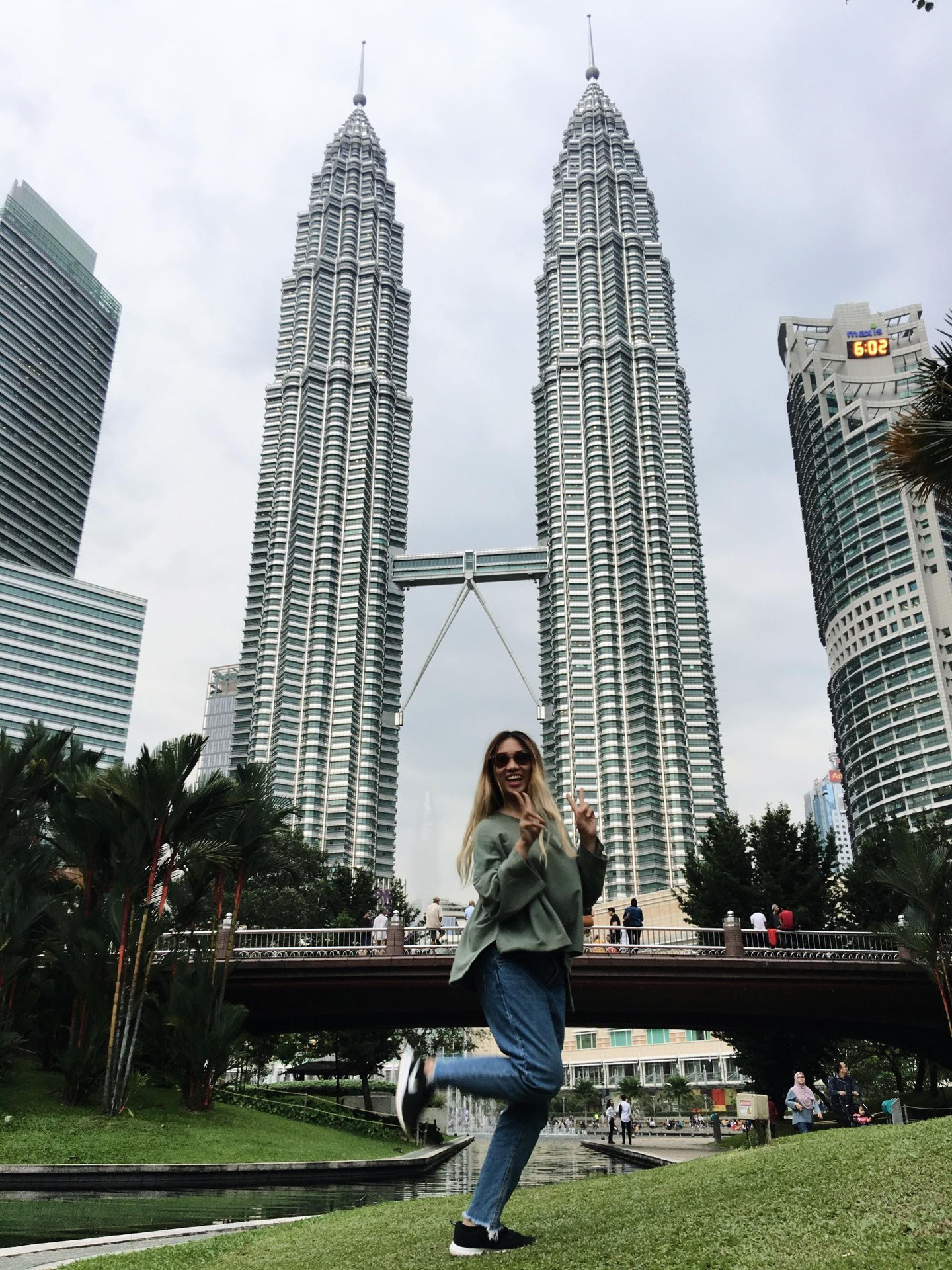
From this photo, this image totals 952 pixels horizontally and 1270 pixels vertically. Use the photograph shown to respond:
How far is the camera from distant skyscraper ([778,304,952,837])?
421ft

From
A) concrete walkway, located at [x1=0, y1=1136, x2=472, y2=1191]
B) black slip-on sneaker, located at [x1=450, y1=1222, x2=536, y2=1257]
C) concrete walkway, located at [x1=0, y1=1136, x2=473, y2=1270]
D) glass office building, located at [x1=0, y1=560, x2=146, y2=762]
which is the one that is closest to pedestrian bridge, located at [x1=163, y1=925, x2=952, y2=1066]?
concrete walkway, located at [x1=0, y1=1136, x2=472, y2=1191]

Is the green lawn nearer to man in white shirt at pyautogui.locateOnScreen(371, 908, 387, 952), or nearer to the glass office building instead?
man in white shirt at pyautogui.locateOnScreen(371, 908, 387, 952)

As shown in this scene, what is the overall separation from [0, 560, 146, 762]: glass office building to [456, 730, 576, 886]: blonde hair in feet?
469

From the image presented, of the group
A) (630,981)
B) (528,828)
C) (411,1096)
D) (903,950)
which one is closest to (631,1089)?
(630,981)

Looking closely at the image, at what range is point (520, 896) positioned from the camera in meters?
3.78

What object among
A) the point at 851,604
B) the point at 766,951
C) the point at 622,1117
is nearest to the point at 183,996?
the point at 766,951

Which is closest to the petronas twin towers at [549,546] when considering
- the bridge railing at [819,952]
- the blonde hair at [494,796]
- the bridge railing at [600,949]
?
the bridge railing at [819,952]

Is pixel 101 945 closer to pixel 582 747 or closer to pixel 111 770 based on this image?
pixel 111 770

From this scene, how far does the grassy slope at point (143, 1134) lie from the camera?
15516mm

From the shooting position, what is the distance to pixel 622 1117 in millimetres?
36000

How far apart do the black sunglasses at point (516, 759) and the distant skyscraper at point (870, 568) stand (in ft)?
421

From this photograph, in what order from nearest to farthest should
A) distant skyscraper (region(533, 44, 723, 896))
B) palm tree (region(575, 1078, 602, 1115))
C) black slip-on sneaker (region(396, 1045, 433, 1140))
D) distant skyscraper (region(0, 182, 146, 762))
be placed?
1. black slip-on sneaker (region(396, 1045, 433, 1140))
2. palm tree (region(575, 1078, 602, 1115))
3. distant skyscraper (region(533, 44, 723, 896))
4. distant skyscraper (region(0, 182, 146, 762))

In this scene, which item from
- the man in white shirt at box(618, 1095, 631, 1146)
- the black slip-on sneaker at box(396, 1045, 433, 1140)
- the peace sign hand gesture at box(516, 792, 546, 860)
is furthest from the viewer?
the man in white shirt at box(618, 1095, 631, 1146)

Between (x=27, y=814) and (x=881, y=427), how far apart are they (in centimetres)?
14038
